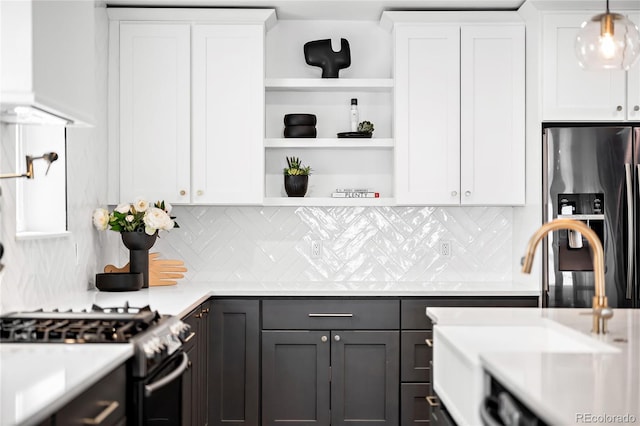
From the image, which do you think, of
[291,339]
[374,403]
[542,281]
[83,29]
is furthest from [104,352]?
[542,281]

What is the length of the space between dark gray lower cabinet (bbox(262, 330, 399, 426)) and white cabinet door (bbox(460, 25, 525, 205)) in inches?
40.1

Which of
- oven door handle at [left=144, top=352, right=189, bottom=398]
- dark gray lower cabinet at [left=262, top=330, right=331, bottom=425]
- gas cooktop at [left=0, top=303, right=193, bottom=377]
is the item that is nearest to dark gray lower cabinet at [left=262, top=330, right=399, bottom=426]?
dark gray lower cabinet at [left=262, top=330, right=331, bottom=425]

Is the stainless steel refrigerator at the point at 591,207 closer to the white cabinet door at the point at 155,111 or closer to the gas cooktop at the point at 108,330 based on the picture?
the white cabinet door at the point at 155,111

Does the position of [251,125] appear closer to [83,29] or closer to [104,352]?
[83,29]

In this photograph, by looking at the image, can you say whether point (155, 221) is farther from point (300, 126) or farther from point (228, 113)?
point (300, 126)

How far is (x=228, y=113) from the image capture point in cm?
411

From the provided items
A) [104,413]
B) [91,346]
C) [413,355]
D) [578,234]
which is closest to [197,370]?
[413,355]

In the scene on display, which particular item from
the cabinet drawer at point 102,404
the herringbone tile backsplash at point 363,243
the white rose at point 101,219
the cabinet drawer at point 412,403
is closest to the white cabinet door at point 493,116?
the herringbone tile backsplash at point 363,243

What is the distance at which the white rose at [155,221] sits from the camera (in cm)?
378

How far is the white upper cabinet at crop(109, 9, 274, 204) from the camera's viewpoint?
162 inches

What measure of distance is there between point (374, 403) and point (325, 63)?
1.98m

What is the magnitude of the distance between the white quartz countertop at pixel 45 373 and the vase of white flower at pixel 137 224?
5.46ft

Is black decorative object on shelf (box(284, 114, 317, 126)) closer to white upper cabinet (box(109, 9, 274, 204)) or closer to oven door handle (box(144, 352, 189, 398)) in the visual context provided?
white upper cabinet (box(109, 9, 274, 204))

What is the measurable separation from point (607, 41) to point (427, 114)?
1987mm
